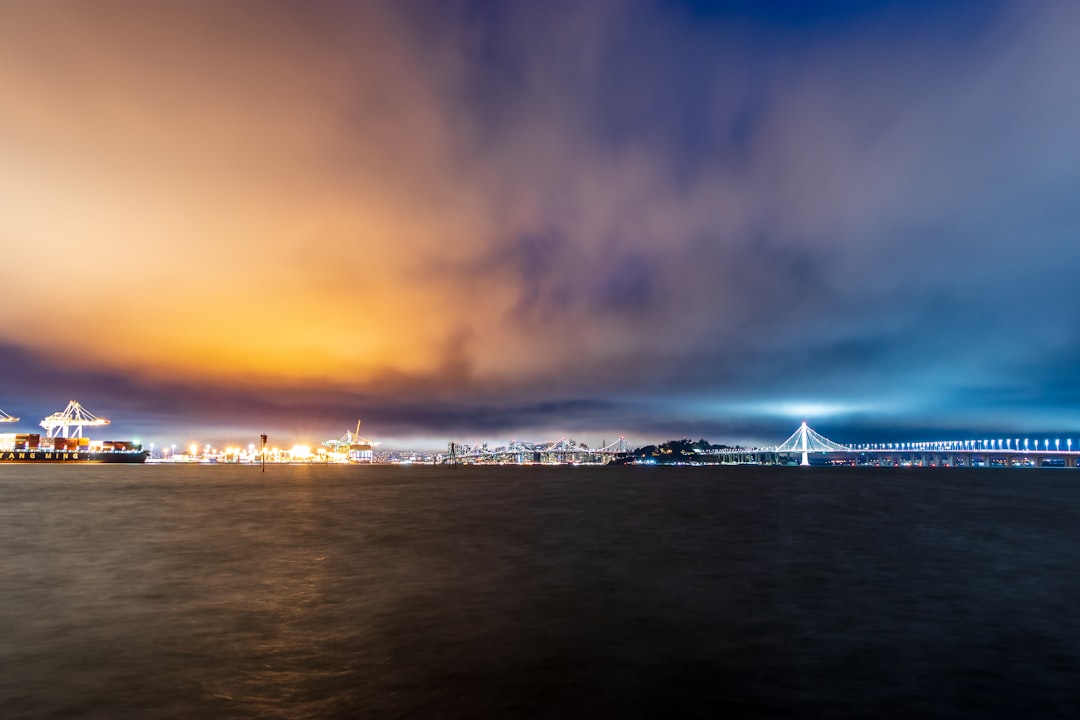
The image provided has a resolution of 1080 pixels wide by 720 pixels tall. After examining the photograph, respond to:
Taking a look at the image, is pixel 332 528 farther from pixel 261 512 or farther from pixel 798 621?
pixel 798 621

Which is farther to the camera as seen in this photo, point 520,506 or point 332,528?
point 520,506

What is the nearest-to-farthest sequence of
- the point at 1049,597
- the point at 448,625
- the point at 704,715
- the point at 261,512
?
the point at 704,715 < the point at 448,625 < the point at 1049,597 < the point at 261,512

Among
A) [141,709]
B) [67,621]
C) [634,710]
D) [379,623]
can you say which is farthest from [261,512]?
[634,710]

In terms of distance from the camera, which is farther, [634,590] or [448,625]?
[634,590]

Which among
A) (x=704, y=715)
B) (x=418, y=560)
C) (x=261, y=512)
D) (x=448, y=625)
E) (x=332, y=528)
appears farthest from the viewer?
(x=261, y=512)

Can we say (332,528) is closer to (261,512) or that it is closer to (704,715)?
(261,512)

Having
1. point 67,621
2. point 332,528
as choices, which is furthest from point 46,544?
point 67,621
